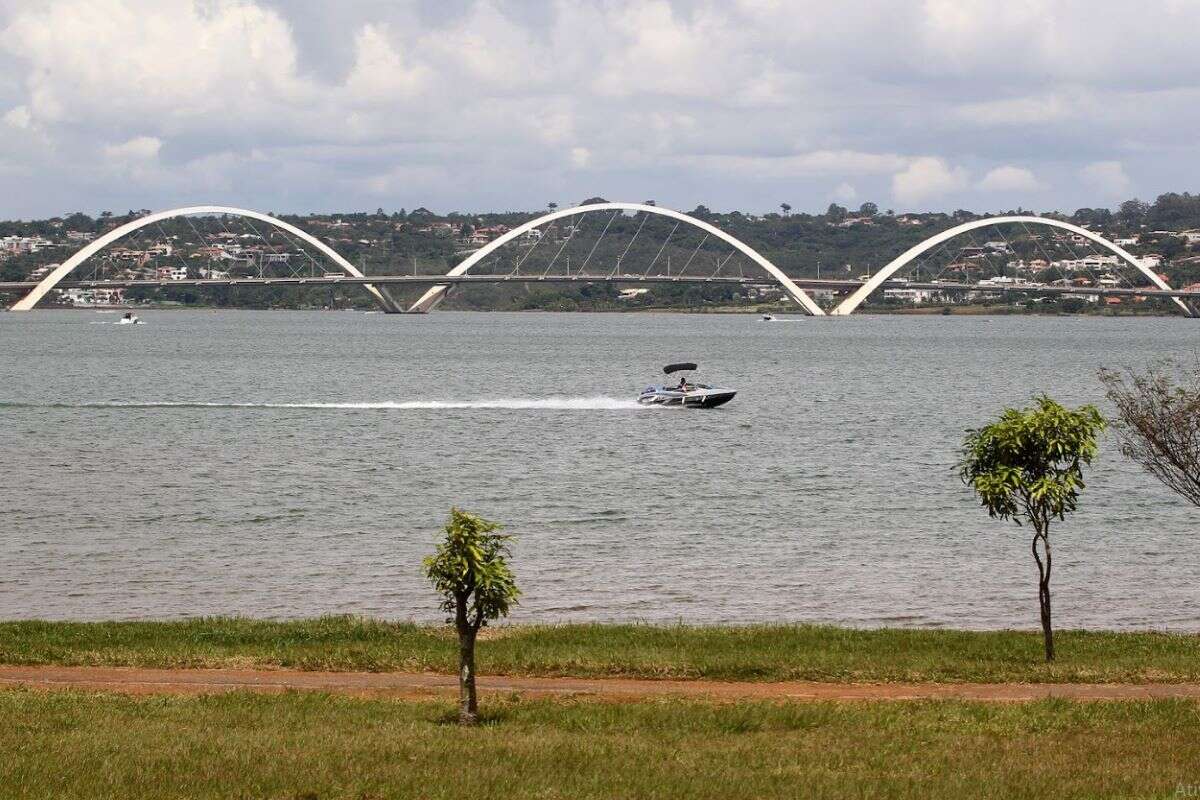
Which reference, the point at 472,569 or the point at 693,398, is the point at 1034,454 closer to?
the point at 472,569

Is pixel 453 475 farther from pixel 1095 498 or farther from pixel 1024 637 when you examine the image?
pixel 1024 637

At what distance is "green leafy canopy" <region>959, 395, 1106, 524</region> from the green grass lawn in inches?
126

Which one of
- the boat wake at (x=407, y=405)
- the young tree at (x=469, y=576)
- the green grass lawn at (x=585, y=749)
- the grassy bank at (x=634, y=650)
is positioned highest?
the young tree at (x=469, y=576)

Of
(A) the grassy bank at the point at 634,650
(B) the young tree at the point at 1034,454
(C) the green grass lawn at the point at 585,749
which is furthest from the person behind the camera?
(A) the grassy bank at the point at 634,650

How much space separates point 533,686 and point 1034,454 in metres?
6.37

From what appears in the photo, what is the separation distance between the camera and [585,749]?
50.8 feet

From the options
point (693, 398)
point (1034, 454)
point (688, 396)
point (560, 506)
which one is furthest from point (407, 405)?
point (1034, 454)

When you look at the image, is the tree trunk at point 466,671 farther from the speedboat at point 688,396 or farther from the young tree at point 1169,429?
the speedboat at point 688,396

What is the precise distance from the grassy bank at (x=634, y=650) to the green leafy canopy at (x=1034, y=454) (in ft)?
6.62

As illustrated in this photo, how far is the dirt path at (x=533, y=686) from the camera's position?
18656mm

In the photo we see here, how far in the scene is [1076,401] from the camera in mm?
86000

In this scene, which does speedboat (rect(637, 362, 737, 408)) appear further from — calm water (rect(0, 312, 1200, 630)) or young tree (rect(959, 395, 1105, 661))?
young tree (rect(959, 395, 1105, 661))

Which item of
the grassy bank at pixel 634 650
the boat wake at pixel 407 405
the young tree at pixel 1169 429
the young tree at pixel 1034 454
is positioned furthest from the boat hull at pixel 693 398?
the young tree at pixel 1034 454

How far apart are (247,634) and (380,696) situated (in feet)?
16.8
